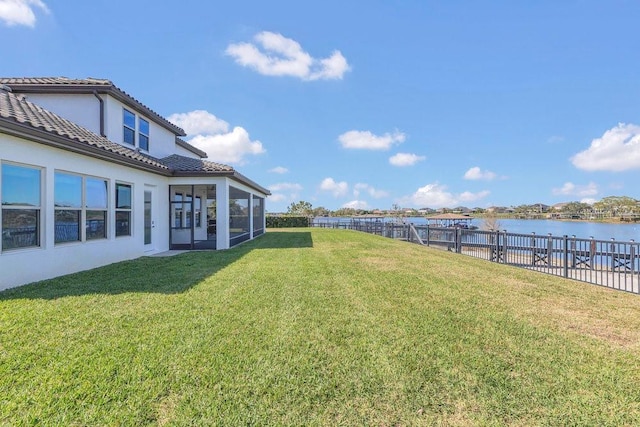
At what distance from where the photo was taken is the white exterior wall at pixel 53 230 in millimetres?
5793

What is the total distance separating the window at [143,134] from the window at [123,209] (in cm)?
320

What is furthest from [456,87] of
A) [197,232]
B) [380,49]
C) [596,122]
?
[197,232]

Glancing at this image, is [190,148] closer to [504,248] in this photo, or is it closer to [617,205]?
[504,248]

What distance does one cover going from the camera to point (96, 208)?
26.3 feet

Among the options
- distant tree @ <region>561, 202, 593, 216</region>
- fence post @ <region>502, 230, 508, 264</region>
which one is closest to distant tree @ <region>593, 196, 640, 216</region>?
distant tree @ <region>561, 202, 593, 216</region>

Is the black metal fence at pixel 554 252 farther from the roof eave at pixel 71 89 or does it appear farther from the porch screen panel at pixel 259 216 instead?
the roof eave at pixel 71 89

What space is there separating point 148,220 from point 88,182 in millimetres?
3227

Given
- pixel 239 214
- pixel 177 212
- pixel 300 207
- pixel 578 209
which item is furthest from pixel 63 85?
pixel 578 209

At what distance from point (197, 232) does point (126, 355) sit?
12.7 metres

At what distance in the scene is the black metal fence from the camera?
26.3 feet

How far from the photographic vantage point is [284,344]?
3.51m

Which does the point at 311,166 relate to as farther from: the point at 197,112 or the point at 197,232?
the point at 197,232

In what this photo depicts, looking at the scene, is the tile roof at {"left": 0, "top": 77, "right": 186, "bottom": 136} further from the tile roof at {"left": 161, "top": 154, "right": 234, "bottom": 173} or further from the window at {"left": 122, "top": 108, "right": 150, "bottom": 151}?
the tile roof at {"left": 161, "top": 154, "right": 234, "bottom": 173}

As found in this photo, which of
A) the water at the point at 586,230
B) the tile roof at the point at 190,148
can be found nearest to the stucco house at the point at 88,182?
the tile roof at the point at 190,148
